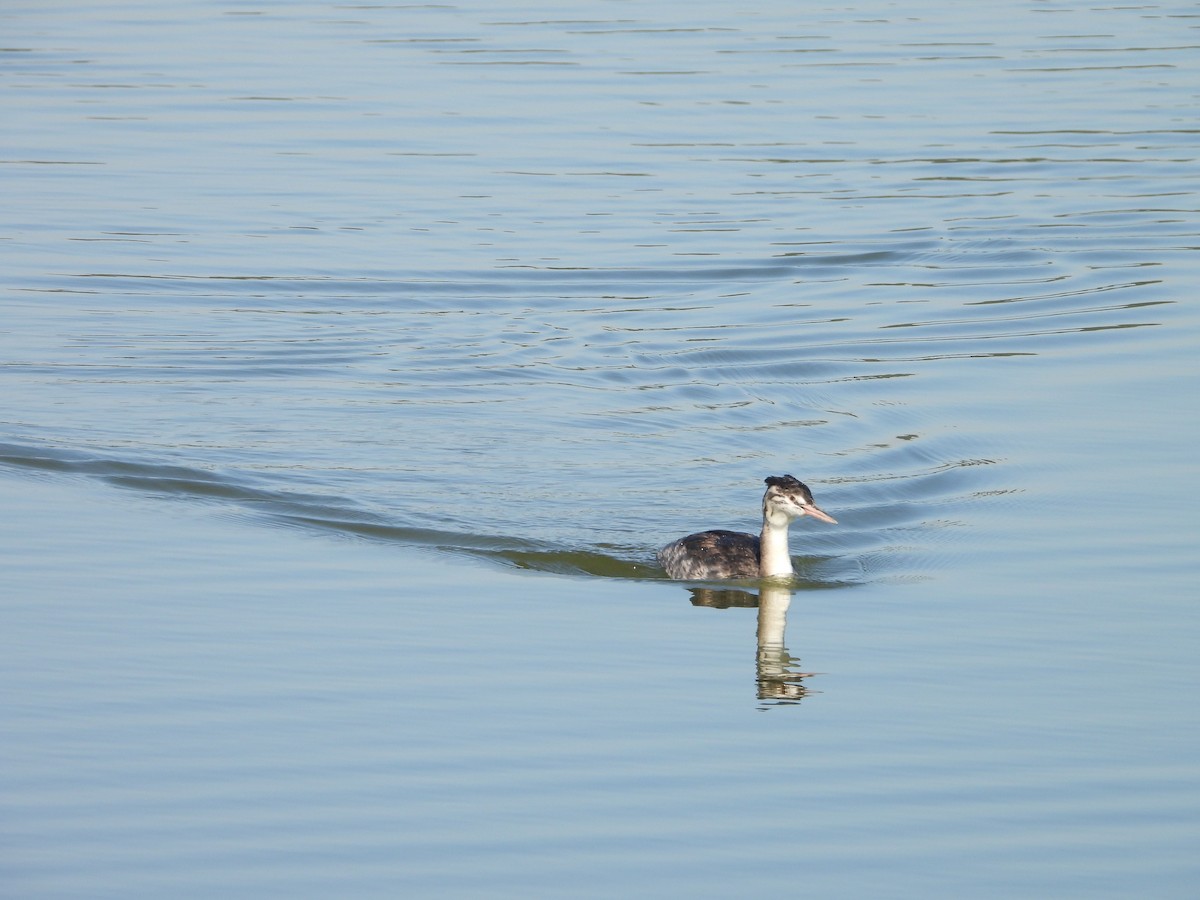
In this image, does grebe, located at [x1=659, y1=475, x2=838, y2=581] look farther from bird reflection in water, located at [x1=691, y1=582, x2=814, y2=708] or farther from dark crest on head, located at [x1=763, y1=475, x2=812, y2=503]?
bird reflection in water, located at [x1=691, y1=582, x2=814, y2=708]

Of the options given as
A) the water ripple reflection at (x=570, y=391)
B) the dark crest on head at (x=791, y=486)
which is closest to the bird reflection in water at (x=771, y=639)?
the water ripple reflection at (x=570, y=391)

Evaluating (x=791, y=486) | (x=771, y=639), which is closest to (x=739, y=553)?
(x=791, y=486)

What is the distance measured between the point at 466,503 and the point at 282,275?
300 inches

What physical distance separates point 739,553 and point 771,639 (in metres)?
1.54

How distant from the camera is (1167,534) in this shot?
13.8 meters

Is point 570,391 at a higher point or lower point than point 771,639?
higher

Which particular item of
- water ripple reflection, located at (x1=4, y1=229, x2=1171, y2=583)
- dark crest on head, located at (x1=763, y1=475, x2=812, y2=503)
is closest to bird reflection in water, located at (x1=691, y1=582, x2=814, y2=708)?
water ripple reflection, located at (x1=4, y1=229, x2=1171, y2=583)

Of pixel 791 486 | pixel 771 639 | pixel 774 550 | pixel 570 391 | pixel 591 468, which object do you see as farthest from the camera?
pixel 570 391

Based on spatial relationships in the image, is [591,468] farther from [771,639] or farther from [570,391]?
[771,639]

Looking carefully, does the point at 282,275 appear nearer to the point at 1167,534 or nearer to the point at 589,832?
the point at 1167,534

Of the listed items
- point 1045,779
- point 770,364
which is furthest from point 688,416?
point 1045,779

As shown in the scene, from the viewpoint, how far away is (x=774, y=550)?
13.9 m

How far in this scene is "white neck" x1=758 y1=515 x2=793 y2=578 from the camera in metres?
13.7

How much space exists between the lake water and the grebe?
17cm
